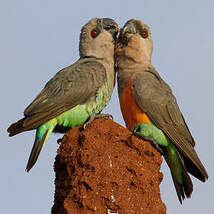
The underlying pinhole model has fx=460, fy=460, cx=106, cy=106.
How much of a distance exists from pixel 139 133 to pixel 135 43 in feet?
7.08

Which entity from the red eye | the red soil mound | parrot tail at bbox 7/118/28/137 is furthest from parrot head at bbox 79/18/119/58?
the red soil mound

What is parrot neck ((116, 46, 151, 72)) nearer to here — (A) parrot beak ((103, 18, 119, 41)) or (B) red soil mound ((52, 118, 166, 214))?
(A) parrot beak ((103, 18, 119, 41))

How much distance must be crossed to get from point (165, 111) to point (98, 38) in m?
1.89

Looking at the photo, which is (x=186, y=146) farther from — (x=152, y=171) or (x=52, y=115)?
(x=52, y=115)

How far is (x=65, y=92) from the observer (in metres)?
7.74

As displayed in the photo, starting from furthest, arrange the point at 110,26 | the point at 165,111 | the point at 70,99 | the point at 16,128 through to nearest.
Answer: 1. the point at 110,26
2. the point at 165,111
3. the point at 70,99
4. the point at 16,128

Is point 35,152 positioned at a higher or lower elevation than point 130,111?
lower

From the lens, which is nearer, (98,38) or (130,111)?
(130,111)

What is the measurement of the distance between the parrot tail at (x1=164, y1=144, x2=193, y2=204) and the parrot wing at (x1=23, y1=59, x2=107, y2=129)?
1822mm

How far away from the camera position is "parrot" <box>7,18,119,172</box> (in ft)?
24.3

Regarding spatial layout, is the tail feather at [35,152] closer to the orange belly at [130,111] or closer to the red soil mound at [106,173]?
the red soil mound at [106,173]

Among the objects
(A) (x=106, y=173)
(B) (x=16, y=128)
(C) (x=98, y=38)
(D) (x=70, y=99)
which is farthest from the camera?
(C) (x=98, y=38)

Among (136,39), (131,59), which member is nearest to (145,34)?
(136,39)

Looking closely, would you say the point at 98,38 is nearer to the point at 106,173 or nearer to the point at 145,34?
the point at 145,34
